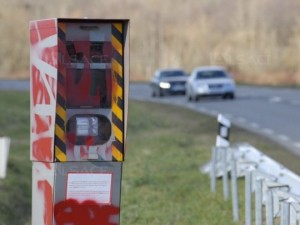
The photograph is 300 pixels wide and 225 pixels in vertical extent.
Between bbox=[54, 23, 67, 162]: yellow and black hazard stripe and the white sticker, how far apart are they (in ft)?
0.58

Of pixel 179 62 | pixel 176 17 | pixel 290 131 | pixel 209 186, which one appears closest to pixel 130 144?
pixel 290 131

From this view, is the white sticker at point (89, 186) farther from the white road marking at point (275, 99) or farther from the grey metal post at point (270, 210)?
the white road marking at point (275, 99)

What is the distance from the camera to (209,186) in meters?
14.1

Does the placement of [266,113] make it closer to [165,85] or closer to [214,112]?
[214,112]

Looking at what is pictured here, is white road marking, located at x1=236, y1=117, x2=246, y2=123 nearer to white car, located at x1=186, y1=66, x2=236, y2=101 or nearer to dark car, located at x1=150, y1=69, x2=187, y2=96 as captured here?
white car, located at x1=186, y1=66, x2=236, y2=101

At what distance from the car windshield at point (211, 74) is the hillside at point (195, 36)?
2865 cm

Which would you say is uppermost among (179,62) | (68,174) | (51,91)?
(51,91)

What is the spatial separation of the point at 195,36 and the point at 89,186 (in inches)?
3552

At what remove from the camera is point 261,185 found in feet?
30.7

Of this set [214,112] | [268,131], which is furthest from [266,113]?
[268,131]

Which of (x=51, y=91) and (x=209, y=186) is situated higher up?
(x=51, y=91)

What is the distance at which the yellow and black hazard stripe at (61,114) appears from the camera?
7.48m

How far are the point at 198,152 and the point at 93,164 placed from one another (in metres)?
11.9

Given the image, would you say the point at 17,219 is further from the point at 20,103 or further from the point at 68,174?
the point at 20,103
